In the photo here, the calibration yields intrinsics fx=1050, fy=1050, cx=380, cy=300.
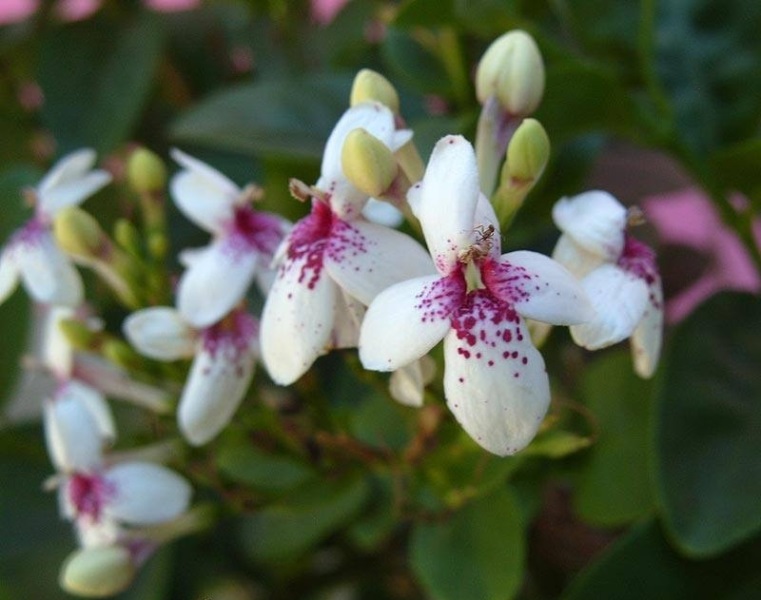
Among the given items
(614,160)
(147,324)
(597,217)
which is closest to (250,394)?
(147,324)

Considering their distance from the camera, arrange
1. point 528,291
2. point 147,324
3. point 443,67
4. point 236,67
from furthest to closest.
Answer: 1. point 236,67
2. point 443,67
3. point 147,324
4. point 528,291

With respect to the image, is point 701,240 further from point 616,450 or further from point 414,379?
point 414,379

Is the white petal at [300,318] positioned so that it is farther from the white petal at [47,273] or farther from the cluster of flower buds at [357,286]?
the white petal at [47,273]

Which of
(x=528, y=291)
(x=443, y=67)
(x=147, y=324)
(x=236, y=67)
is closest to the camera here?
(x=528, y=291)

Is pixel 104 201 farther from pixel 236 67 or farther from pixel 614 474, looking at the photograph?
pixel 614 474

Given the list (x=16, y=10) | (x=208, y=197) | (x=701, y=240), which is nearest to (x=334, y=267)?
(x=208, y=197)

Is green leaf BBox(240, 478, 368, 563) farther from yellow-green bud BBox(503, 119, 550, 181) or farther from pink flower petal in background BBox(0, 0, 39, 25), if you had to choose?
pink flower petal in background BBox(0, 0, 39, 25)

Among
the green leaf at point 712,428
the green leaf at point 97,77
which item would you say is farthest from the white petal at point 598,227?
the green leaf at point 97,77

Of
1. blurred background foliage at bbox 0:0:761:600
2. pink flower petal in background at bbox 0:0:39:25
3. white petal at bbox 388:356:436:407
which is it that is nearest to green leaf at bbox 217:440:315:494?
blurred background foliage at bbox 0:0:761:600
